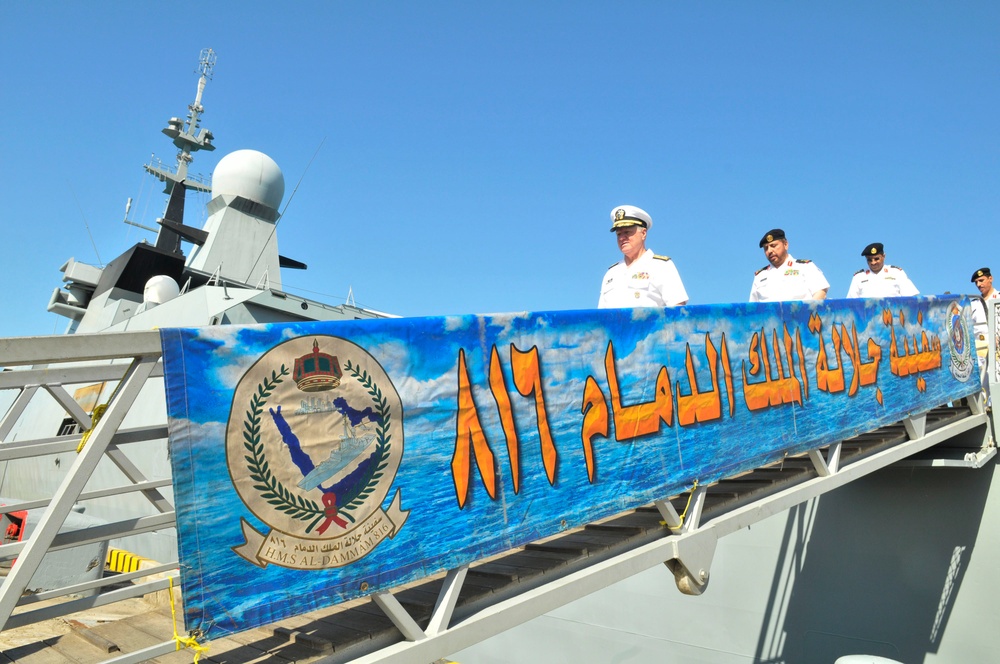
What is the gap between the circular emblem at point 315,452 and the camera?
2.18 meters

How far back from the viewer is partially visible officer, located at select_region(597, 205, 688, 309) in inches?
171

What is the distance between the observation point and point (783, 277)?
19.6ft

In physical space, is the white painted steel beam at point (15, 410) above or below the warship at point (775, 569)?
above

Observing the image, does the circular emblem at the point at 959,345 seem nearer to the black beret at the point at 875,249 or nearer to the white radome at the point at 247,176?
the black beret at the point at 875,249

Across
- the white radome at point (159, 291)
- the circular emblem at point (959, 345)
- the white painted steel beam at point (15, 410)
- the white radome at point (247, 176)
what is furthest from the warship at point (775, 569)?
the white radome at point (247, 176)

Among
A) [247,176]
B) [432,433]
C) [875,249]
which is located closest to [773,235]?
[875,249]

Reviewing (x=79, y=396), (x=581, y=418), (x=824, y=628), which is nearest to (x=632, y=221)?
(x=581, y=418)

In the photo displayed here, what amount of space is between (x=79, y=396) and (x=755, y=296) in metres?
12.2

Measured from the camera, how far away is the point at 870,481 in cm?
720

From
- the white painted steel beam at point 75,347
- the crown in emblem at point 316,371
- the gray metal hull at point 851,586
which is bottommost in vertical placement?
the gray metal hull at point 851,586

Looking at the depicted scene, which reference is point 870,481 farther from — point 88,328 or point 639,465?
point 88,328

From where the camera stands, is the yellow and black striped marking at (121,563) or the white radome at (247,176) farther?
the white radome at (247,176)

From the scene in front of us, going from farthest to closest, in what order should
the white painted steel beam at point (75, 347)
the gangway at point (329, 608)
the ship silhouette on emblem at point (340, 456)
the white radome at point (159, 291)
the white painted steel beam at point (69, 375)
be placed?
1. the white radome at point (159, 291)
2. the white painted steel beam at point (69, 375)
3. the ship silhouette on emblem at point (340, 456)
4. the gangway at point (329, 608)
5. the white painted steel beam at point (75, 347)

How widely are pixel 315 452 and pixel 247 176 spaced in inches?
695
